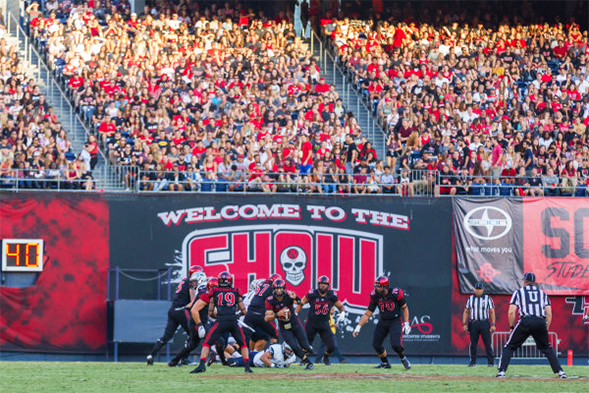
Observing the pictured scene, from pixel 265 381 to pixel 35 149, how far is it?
37.0 feet

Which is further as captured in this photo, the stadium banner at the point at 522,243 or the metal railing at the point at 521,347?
the stadium banner at the point at 522,243

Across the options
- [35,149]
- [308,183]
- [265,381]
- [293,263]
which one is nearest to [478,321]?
[293,263]

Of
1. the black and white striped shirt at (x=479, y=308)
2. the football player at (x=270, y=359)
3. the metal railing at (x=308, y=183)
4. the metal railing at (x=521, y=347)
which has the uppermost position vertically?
the metal railing at (x=308, y=183)

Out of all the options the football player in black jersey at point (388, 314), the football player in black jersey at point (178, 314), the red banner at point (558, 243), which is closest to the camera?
the football player in black jersey at point (388, 314)

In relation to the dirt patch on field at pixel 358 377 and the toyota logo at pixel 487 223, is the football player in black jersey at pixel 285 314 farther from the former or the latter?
the toyota logo at pixel 487 223

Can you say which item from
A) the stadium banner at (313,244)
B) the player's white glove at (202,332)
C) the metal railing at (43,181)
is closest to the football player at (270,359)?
the player's white glove at (202,332)

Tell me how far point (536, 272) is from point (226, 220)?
7.50 m

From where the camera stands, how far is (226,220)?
26109 millimetres

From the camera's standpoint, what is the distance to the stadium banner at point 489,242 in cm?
2653

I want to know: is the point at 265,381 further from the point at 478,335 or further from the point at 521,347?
the point at 521,347

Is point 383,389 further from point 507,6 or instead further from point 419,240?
point 507,6

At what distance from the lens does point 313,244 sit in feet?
86.2

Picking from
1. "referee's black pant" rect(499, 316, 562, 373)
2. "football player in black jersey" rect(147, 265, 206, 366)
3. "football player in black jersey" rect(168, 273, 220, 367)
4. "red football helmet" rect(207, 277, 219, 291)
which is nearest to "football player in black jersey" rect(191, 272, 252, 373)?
"red football helmet" rect(207, 277, 219, 291)

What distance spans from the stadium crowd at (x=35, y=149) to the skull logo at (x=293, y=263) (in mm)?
4814
